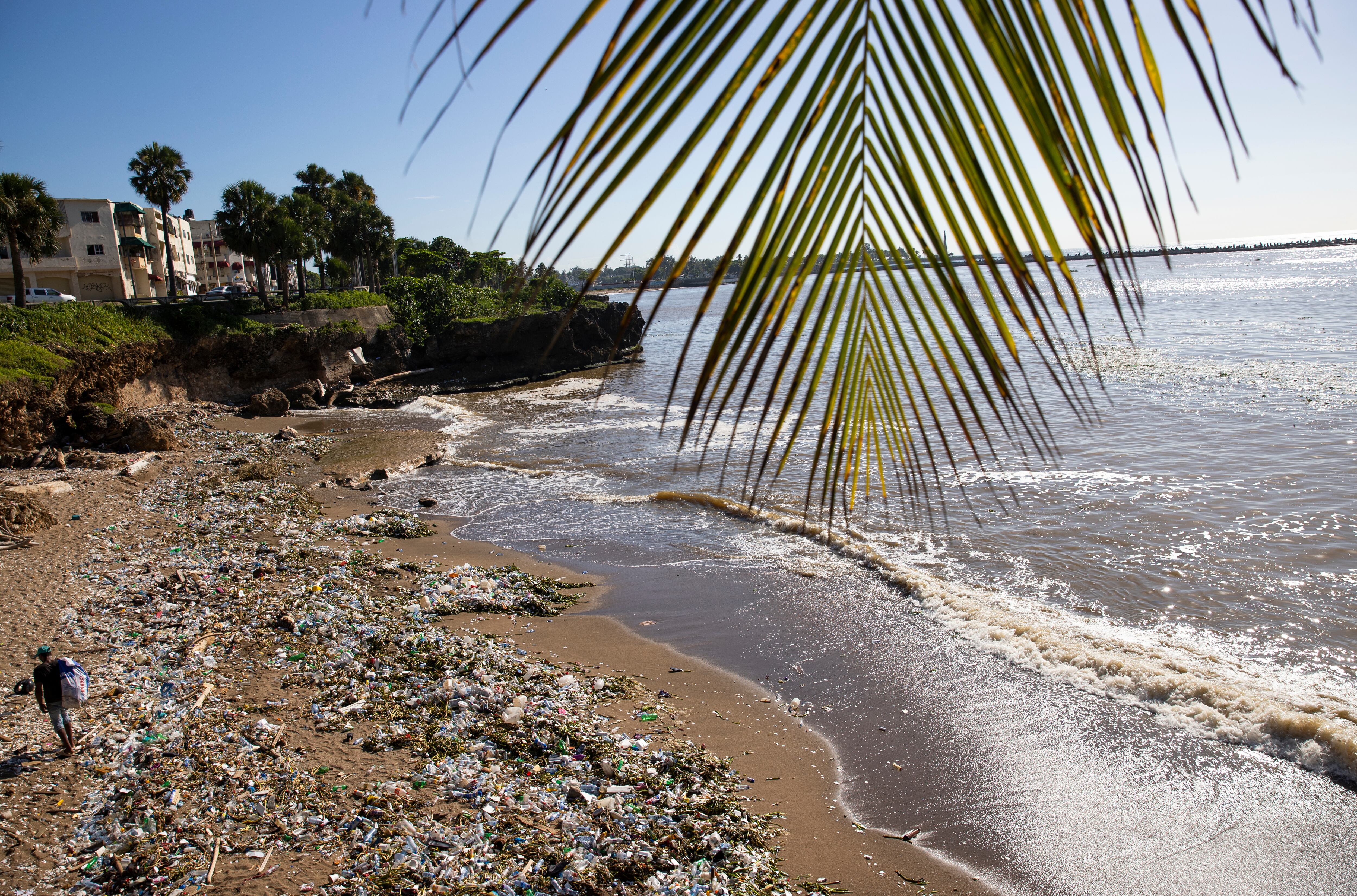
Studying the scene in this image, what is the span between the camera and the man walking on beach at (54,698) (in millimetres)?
5898

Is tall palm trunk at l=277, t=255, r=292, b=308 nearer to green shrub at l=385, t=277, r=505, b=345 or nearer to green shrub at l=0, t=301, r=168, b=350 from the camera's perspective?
green shrub at l=385, t=277, r=505, b=345

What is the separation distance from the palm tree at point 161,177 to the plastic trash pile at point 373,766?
35.4 metres

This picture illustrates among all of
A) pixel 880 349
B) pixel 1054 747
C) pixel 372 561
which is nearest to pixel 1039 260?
pixel 880 349

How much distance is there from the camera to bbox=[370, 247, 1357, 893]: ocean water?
6.12m

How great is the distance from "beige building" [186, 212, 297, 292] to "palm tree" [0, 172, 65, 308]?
161 ft

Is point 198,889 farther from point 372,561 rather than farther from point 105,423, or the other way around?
point 105,423

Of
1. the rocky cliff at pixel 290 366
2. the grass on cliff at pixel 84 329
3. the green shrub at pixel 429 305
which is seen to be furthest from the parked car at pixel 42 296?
the green shrub at pixel 429 305

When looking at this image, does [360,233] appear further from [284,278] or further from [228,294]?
[284,278]

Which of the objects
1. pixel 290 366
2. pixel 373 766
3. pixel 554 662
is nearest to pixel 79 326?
pixel 290 366

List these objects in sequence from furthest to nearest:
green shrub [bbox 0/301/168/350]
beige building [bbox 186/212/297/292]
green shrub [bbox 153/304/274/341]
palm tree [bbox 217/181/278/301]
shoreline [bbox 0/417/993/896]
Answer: beige building [bbox 186/212/297/292] → palm tree [bbox 217/181/278/301] → green shrub [bbox 153/304/274/341] → green shrub [bbox 0/301/168/350] → shoreline [bbox 0/417/993/896]

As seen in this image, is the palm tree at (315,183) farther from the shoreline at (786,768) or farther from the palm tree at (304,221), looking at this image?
the shoreline at (786,768)

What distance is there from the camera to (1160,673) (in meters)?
8.23

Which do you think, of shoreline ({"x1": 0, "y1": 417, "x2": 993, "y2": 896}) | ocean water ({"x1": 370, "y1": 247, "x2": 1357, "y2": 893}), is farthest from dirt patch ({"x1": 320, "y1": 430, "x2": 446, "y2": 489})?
shoreline ({"x1": 0, "y1": 417, "x2": 993, "y2": 896})

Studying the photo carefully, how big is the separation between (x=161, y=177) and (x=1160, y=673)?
4521cm
